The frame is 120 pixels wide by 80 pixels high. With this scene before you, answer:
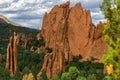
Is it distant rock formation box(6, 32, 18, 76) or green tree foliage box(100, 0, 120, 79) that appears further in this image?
distant rock formation box(6, 32, 18, 76)

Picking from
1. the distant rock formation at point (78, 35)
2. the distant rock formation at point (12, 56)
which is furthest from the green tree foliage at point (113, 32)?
the distant rock formation at point (78, 35)

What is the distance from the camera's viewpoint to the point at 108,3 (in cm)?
2656

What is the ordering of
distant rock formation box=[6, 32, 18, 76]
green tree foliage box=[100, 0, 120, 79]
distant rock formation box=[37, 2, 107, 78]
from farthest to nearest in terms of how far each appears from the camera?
distant rock formation box=[37, 2, 107, 78] < distant rock formation box=[6, 32, 18, 76] < green tree foliage box=[100, 0, 120, 79]

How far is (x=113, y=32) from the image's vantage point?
25781 mm

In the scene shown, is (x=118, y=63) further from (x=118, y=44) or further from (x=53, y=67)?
(x=53, y=67)

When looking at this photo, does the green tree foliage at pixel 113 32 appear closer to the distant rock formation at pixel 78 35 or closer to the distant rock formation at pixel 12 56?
the distant rock formation at pixel 12 56

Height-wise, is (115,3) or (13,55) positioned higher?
(115,3)

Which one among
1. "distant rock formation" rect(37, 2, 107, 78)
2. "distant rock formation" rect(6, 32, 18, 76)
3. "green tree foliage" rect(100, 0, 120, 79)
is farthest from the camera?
"distant rock formation" rect(37, 2, 107, 78)

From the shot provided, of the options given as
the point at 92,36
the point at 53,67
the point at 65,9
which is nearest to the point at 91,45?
the point at 92,36

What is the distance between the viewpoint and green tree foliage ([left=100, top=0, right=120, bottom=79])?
25641 millimetres

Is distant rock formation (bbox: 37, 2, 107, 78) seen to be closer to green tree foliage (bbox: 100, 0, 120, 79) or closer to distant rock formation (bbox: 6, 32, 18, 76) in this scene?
distant rock formation (bbox: 6, 32, 18, 76)

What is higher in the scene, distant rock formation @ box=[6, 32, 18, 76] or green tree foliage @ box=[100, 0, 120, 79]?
green tree foliage @ box=[100, 0, 120, 79]

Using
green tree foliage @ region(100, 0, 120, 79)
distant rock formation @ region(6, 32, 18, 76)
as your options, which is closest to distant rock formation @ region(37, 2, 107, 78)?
distant rock formation @ region(6, 32, 18, 76)

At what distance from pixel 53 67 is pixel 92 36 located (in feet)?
169
